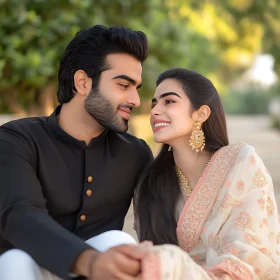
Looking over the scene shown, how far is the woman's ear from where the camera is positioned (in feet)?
11.1

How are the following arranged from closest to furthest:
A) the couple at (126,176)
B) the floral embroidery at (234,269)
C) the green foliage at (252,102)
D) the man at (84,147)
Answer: the couple at (126,176) → the man at (84,147) → the floral embroidery at (234,269) → the green foliage at (252,102)

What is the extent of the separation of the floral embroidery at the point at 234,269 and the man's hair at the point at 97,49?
1.03 meters

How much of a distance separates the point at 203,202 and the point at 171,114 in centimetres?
49

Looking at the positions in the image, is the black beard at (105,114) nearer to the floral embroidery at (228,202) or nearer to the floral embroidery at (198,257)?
the floral embroidery at (228,202)

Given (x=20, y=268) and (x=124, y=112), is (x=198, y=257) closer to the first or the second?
(x=124, y=112)

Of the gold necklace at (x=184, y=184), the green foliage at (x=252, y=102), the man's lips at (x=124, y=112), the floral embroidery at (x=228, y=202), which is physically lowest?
the floral embroidery at (x=228, y=202)

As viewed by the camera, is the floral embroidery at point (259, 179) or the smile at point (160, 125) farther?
the smile at point (160, 125)

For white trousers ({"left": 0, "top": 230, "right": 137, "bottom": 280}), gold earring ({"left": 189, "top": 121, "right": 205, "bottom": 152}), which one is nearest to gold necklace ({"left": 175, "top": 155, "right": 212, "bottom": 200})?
gold earring ({"left": 189, "top": 121, "right": 205, "bottom": 152})

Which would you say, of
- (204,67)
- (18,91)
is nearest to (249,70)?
(204,67)

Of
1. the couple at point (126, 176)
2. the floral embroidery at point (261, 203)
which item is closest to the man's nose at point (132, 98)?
the couple at point (126, 176)

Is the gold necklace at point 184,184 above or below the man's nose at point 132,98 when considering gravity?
below

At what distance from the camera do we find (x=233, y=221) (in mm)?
3111

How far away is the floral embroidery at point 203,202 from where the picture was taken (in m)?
3.25

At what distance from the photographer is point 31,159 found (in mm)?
2789
